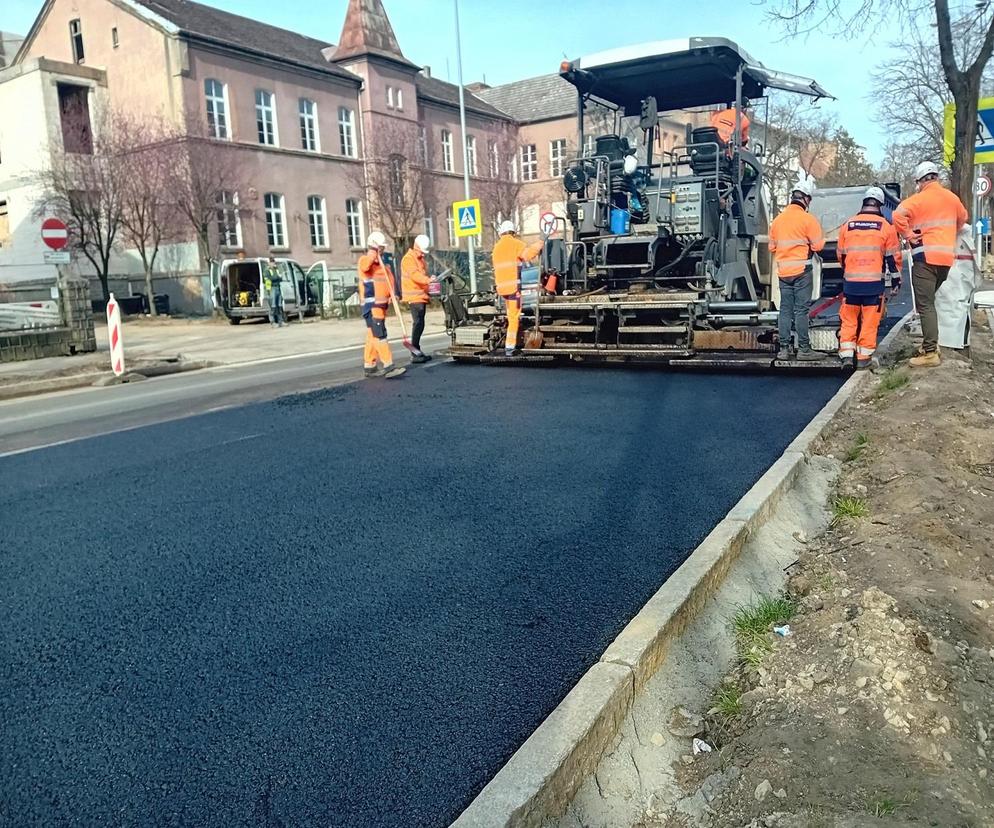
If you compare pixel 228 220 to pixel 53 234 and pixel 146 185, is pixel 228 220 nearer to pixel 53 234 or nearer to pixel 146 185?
pixel 146 185

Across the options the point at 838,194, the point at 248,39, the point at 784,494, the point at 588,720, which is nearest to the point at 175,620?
the point at 588,720

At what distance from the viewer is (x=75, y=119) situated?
3241 centimetres

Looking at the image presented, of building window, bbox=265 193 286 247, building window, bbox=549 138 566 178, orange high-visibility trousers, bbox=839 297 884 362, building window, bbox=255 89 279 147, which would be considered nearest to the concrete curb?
orange high-visibility trousers, bbox=839 297 884 362

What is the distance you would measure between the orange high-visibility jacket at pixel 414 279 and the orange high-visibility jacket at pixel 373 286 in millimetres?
1159

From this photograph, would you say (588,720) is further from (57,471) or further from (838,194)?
(838,194)

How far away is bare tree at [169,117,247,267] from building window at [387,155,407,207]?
6.67m

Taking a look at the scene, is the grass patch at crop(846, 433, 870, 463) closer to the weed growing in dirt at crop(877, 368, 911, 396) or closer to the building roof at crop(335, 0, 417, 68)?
the weed growing in dirt at crop(877, 368, 911, 396)

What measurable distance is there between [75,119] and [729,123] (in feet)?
99.2

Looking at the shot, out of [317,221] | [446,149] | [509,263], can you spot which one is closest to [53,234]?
[509,263]

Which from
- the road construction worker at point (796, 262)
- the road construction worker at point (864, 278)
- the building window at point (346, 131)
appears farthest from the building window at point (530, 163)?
the road construction worker at point (864, 278)

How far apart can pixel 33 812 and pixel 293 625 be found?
126 centimetres

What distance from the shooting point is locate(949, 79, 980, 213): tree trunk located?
1201 cm

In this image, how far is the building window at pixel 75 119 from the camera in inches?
1252

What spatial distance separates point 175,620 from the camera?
3.64 metres
